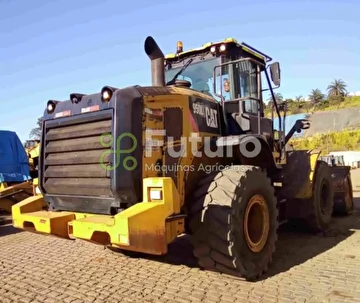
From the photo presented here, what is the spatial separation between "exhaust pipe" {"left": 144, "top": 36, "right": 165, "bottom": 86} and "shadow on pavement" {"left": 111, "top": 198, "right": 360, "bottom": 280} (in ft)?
8.00

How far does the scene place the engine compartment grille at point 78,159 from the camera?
13.3 feet

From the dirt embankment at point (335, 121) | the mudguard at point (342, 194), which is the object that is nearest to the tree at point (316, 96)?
the dirt embankment at point (335, 121)

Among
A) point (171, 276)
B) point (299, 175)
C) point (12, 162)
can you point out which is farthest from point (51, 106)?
point (12, 162)

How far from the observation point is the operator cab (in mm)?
5363

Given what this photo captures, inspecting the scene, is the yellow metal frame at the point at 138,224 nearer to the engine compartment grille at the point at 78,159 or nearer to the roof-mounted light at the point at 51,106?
the engine compartment grille at the point at 78,159

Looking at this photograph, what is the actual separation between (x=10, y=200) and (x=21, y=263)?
13.7 ft

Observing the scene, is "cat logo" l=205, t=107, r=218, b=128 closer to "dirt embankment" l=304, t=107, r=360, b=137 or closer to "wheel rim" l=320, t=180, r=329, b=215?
"wheel rim" l=320, t=180, r=329, b=215

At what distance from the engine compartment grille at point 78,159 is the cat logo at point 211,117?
55.7 inches

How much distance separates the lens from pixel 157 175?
409cm

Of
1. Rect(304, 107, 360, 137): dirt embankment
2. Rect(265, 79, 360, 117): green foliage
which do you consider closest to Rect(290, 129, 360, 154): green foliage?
Rect(304, 107, 360, 137): dirt embankment

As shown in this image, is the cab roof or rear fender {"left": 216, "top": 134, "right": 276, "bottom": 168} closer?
rear fender {"left": 216, "top": 134, "right": 276, "bottom": 168}

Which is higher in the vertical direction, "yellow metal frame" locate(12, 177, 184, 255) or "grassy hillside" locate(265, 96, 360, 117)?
"grassy hillside" locate(265, 96, 360, 117)

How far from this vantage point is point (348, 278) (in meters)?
4.07

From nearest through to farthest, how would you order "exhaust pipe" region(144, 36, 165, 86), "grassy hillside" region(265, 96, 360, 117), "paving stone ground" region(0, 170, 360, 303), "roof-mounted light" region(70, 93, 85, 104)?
1. "paving stone ground" region(0, 170, 360, 303)
2. "roof-mounted light" region(70, 93, 85, 104)
3. "exhaust pipe" region(144, 36, 165, 86)
4. "grassy hillside" region(265, 96, 360, 117)
